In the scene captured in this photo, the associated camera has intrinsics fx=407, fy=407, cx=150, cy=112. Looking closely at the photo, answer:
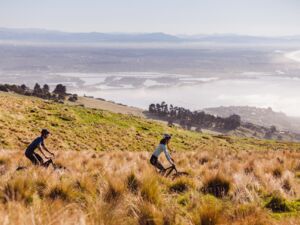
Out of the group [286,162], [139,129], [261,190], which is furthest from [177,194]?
[139,129]

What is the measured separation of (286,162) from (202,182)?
19.6 ft

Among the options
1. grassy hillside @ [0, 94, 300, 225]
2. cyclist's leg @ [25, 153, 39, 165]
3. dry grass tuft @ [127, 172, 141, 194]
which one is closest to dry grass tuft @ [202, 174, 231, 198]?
grassy hillside @ [0, 94, 300, 225]

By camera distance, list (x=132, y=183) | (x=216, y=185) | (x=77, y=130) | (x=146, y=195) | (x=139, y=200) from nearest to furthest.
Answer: (x=139, y=200) < (x=146, y=195) < (x=132, y=183) < (x=216, y=185) < (x=77, y=130)

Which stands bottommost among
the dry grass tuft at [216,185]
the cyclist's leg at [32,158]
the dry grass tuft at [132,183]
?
the cyclist's leg at [32,158]

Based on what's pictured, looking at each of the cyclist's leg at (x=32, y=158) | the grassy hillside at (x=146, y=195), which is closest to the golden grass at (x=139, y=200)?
the grassy hillside at (x=146, y=195)

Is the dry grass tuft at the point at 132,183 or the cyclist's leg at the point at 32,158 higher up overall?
the dry grass tuft at the point at 132,183

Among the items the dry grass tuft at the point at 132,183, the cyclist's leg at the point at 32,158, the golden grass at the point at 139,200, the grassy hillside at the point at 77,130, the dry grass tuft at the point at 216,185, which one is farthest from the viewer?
the grassy hillside at the point at 77,130

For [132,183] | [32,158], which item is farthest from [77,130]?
[132,183]

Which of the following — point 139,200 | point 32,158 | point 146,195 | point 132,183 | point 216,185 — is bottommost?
point 32,158

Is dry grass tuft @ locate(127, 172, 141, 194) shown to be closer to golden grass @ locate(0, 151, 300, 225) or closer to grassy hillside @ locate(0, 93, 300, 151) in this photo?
golden grass @ locate(0, 151, 300, 225)

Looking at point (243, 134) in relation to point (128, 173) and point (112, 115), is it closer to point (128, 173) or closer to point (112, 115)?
point (112, 115)

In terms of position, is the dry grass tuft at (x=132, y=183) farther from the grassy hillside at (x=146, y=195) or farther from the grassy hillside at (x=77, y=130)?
the grassy hillside at (x=77, y=130)

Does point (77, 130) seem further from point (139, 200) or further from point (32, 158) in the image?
point (139, 200)

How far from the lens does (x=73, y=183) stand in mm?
9656
